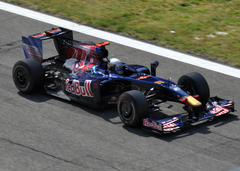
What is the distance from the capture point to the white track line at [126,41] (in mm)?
12164

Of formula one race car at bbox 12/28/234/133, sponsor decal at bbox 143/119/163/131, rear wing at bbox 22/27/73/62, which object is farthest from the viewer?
rear wing at bbox 22/27/73/62

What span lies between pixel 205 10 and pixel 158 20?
1895 mm

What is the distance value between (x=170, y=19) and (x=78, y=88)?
23.0ft

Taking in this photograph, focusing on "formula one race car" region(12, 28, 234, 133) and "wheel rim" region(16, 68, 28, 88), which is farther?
"wheel rim" region(16, 68, 28, 88)

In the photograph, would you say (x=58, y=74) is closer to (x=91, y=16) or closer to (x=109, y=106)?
(x=109, y=106)

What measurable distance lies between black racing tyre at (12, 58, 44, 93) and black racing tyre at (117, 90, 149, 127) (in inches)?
95.3

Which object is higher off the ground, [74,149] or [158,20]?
[158,20]

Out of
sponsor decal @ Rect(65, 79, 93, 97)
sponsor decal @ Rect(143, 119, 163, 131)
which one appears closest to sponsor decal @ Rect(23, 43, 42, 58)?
sponsor decal @ Rect(65, 79, 93, 97)

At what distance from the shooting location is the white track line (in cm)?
1216

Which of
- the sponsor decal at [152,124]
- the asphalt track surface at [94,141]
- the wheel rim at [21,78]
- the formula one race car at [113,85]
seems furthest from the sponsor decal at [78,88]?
the sponsor decal at [152,124]

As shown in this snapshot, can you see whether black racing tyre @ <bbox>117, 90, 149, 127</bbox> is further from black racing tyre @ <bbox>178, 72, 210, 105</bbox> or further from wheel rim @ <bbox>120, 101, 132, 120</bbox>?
black racing tyre @ <bbox>178, 72, 210, 105</bbox>

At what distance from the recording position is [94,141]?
26.2 ft

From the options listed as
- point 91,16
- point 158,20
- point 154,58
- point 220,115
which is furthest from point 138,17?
point 220,115

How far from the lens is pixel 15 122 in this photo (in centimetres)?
882
